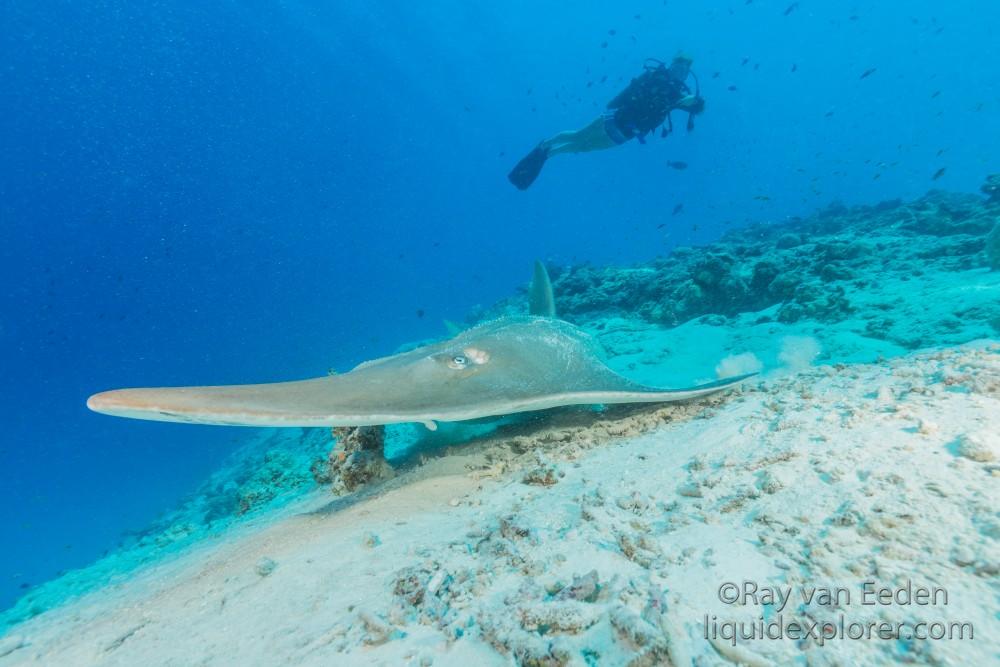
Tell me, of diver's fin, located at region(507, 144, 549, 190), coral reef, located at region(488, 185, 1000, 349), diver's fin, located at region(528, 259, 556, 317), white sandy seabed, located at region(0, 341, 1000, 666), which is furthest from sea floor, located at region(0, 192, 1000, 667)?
diver's fin, located at region(507, 144, 549, 190)

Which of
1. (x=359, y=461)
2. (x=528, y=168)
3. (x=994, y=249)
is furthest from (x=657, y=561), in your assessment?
(x=528, y=168)

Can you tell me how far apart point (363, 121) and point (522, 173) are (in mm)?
81010

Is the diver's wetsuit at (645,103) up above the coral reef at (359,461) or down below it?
above

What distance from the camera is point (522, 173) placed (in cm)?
1416

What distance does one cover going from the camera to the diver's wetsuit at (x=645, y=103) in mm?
12086

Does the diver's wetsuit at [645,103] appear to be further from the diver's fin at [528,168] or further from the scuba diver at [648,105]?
the diver's fin at [528,168]

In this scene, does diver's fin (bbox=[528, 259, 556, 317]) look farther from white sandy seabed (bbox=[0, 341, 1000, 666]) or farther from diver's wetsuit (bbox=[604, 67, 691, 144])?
diver's wetsuit (bbox=[604, 67, 691, 144])

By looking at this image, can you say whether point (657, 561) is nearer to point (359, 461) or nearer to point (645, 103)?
point (359, 461)

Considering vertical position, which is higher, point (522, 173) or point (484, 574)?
point (522, 173)

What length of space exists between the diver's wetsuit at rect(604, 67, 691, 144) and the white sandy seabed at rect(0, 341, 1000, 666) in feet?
36.5

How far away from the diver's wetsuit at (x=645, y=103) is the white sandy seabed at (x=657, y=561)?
1113 cm

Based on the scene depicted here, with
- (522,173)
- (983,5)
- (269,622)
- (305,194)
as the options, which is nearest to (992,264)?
(269,622)

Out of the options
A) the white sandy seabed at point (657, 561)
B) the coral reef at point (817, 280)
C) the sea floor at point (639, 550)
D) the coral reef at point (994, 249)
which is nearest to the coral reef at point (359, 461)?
the sea floor at point (639, 550)

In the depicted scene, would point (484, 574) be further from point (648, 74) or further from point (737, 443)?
point (648, 74)
